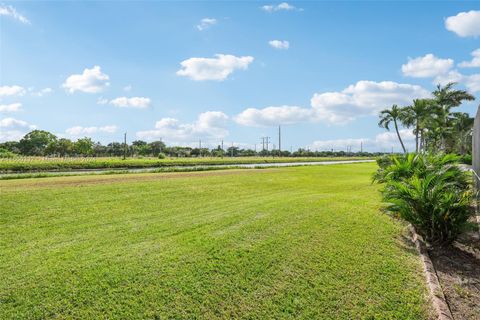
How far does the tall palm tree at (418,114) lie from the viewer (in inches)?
1432

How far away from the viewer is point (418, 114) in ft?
121

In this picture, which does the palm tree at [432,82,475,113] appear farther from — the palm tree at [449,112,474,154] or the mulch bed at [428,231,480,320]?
the mulch bed at [428,231,480,320]

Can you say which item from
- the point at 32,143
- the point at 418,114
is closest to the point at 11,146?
the point at 32,143

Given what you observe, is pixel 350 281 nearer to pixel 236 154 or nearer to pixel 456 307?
pixel 456 307

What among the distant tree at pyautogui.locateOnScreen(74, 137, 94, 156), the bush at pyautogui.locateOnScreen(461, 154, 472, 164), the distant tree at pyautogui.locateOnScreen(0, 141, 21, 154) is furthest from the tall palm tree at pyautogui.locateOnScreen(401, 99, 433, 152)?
the distant tree at pyautogui.locateOnScreen(0, 141, 21, 154)

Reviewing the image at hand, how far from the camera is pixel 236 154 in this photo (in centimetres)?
10088

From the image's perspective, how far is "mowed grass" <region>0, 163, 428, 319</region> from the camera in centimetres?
352

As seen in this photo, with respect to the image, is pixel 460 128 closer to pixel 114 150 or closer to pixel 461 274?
pixel 461 274

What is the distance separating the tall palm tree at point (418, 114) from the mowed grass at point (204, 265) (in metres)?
34.9

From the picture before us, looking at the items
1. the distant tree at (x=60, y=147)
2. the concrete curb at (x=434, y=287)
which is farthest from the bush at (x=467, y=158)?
the distant tree at (x=60, y=147)

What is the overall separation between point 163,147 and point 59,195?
81905mm

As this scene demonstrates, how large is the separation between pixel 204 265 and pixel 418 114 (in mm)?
39852

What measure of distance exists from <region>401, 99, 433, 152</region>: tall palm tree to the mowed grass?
34872 mm

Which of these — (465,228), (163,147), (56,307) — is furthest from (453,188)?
(163,147)
